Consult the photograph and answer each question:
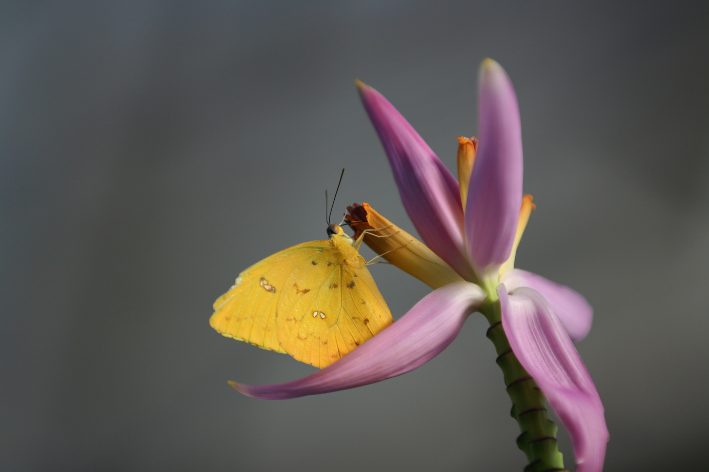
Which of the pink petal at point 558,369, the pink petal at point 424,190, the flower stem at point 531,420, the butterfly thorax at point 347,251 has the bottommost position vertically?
the flower stem at point 531,420

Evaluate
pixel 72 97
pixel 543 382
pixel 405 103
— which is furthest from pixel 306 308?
pixel 72 97

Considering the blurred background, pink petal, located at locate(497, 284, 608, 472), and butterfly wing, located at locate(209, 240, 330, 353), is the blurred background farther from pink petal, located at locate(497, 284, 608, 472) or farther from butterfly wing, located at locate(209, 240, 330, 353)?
pink petal, located at locate(497, 284, 608, 472)

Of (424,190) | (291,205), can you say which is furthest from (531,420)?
(291,205)

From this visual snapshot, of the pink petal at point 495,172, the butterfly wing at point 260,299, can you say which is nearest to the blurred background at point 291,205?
the butterfly wing at point 260,299

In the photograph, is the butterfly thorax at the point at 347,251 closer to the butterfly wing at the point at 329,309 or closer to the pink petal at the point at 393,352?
the butterfly wing at the point at 329,309

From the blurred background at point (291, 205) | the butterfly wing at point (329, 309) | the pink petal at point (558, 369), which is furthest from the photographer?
the blurred background at point (291, 205)

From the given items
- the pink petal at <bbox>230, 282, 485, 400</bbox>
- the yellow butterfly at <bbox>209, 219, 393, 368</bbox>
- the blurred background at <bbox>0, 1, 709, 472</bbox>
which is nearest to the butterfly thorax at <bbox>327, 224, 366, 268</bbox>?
the yellow butterfly at <bbox>209, 219, 393, 368</bbox>

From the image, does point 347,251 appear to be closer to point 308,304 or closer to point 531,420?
point 308,304
